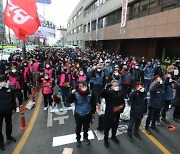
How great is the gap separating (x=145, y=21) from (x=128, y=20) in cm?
404

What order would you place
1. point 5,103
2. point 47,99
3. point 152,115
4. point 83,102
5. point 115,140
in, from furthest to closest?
point 47,99 < point 152,115 < point 115,140 < point 5,103 < point 83,102

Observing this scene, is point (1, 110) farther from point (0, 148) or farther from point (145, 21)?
point (145, 21)

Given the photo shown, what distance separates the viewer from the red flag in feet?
28.0

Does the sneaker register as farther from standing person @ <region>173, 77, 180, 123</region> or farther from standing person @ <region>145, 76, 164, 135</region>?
standing person @ <region>173, 77, 180, 123</region>

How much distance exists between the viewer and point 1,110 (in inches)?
189

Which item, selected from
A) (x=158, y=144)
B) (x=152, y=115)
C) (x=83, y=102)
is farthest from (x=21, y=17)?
(x=158, y=144)

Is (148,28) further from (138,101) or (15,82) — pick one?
(138,101)

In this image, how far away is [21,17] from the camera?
858 centimetres

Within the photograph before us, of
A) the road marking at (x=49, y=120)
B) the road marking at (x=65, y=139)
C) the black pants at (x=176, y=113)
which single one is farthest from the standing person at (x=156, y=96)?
the road marking at (x=49, y=120)

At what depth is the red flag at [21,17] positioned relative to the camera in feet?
28.0

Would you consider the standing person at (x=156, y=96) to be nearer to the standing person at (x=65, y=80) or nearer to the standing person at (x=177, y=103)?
the standing person at (x=177, y=103)

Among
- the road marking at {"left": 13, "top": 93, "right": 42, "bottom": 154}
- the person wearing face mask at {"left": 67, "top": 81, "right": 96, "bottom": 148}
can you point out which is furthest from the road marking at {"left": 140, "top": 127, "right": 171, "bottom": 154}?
the road marking at {"left": 13, "top": 93, "right": 42, "bottom": 154}

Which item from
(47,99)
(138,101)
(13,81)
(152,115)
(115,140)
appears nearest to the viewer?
(138,101)

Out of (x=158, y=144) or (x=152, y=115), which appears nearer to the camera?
(x=158, y=144)
